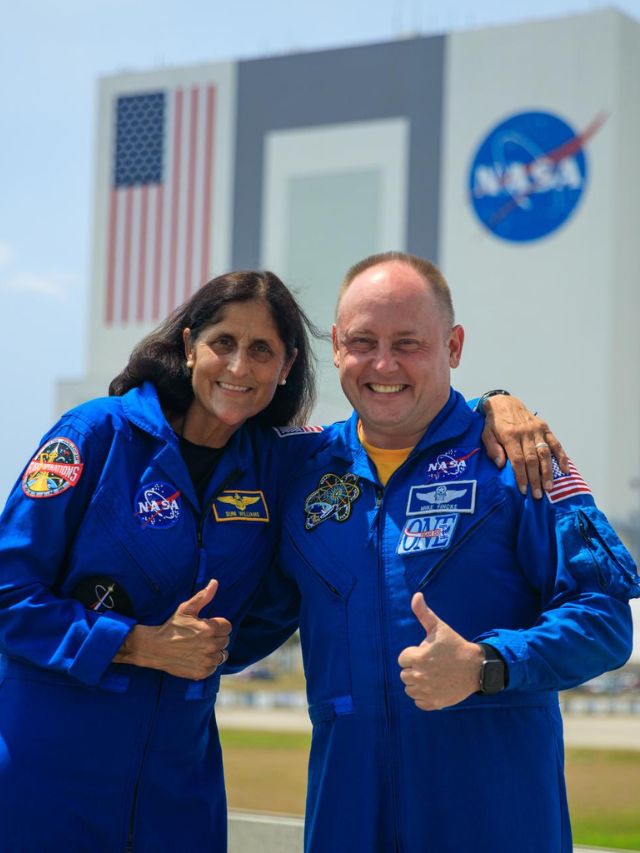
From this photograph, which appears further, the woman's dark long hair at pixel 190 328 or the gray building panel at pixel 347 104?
the gray building panel at pixel 347 104

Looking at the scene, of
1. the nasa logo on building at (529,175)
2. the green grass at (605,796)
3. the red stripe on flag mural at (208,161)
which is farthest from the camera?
the red stripe on flag mural at (208,161)

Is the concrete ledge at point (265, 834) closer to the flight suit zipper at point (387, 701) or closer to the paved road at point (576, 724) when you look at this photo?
the flight suit zipper at point (387, 701)

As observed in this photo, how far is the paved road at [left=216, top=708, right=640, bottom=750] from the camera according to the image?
81.9ft

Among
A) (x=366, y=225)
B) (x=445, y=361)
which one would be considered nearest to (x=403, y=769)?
(x=445, y=361)

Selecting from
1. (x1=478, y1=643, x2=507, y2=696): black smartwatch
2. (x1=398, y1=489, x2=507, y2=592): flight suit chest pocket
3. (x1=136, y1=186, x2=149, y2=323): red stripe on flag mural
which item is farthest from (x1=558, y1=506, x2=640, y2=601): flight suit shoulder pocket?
(x1=136, y1=186, x2=149, y2=323): red stripe on flag mural

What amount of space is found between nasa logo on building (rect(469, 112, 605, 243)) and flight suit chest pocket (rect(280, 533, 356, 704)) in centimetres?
3934

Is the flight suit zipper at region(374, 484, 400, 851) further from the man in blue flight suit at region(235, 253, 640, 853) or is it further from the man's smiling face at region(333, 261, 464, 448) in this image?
the man's smiling face at region(333, 261, 464, 448)

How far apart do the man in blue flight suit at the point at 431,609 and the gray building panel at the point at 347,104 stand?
1614 inches

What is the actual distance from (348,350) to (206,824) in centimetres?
122

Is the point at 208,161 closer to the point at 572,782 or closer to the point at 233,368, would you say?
the point at 572,782

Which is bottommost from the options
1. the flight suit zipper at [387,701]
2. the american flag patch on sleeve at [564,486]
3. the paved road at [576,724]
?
the paved road at [576,724]

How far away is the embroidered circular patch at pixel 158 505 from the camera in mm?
3219

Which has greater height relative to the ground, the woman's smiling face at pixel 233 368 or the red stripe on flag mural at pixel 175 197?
the red stripe on flag mural at pixel 175 197

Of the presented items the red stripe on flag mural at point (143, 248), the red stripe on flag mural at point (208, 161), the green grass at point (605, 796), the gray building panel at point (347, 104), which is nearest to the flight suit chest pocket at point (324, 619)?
the green grass at point (605, 796)
